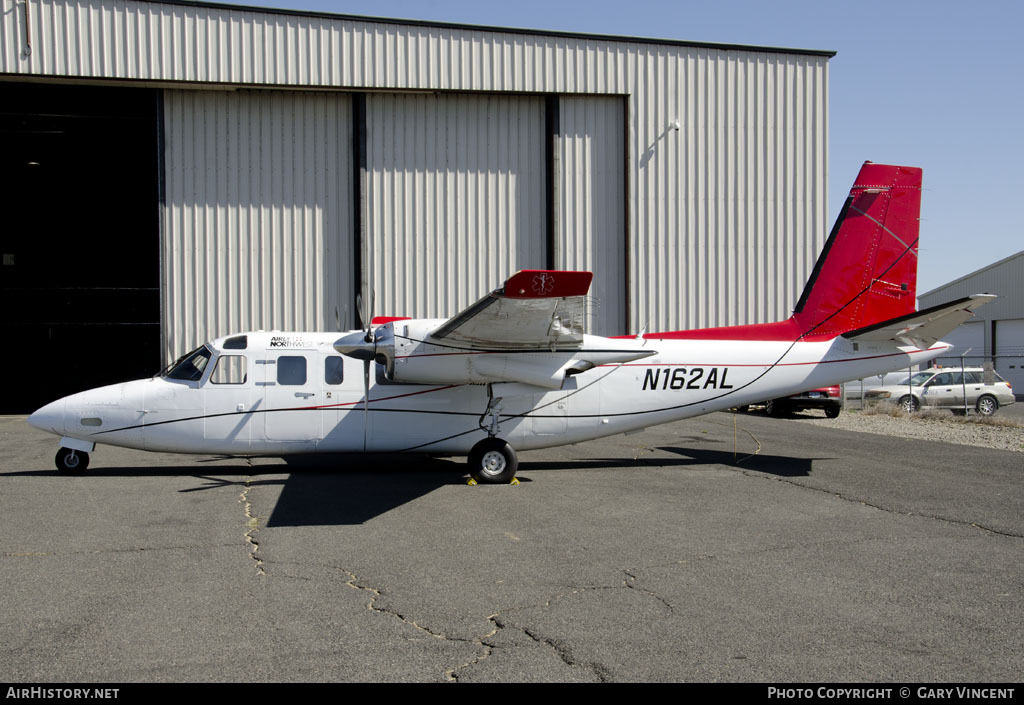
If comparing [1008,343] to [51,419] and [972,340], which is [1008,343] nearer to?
[972,340]

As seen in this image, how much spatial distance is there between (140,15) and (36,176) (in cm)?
→ 952

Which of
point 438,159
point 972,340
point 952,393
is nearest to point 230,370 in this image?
point 438,159

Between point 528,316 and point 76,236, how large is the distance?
2548 centimetres

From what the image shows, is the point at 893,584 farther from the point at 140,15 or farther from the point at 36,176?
the point at 36,176

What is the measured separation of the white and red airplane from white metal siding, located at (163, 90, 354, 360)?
1007 cm

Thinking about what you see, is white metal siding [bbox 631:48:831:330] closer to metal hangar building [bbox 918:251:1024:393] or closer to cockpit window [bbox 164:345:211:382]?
cockpit window [bbox 164:345:211:382]

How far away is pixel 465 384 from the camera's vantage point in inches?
491

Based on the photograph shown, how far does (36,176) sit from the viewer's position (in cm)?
2738

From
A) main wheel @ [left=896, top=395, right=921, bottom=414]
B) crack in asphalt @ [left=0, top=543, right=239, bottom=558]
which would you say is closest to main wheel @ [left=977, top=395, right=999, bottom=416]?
main wheel @ [left=896, top=395, right=921, bottom=414]

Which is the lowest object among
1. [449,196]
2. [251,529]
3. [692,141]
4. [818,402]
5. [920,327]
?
[818,402]

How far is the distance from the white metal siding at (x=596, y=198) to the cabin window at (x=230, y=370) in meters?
12.5

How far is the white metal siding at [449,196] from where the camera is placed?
22.7m

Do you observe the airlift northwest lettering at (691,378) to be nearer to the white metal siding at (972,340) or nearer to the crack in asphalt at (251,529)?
the crack in asphalt at (251,529)

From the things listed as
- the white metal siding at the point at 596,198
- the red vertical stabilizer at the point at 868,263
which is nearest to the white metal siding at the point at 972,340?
the white metal siding at the point at 596,198
